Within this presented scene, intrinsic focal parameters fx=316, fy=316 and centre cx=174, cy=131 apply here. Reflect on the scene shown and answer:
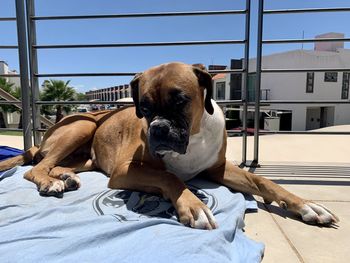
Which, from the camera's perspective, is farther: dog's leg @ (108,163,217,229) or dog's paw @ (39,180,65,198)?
dog's paw @ (39,180,65,198)

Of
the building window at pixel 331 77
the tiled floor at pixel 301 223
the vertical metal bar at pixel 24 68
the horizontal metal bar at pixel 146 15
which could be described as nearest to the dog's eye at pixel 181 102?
the tiled floor at pixel 301 223

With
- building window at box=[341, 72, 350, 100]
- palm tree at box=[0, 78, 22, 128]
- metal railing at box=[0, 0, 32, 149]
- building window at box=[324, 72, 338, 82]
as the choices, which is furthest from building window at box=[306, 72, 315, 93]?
metal railing at box=[0, 0, 32, 149]

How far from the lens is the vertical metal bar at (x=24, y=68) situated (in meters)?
3.24

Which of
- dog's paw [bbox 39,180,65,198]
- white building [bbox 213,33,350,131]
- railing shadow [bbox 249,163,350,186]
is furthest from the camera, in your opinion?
white building [bbox 213,33,350,131]

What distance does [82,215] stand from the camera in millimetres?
1647

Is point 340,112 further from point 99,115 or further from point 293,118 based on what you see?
point 99,115

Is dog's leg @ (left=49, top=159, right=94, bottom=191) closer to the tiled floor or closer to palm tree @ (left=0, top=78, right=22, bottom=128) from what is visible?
the tiled floor

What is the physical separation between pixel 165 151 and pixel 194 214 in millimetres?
444

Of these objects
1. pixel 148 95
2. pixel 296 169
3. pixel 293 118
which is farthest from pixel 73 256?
pixel 293 118

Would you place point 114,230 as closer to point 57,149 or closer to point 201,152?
point 201,152

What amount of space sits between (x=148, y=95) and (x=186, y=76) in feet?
0.87

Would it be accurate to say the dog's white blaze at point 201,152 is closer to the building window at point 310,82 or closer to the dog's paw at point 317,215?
the dog's paw at point 317,215

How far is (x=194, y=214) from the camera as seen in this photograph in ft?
5.07

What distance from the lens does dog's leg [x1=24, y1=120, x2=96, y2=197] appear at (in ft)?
6.72
